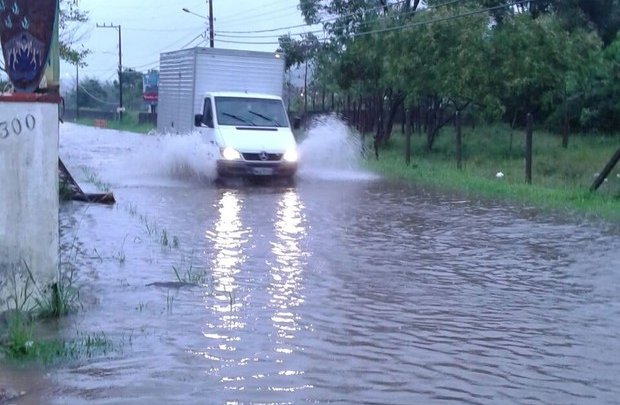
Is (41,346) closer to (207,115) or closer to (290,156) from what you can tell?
(290,156)

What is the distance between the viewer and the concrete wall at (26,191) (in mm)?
7965

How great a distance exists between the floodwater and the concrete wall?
2.07 ft

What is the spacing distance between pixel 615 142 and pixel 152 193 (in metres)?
18.7

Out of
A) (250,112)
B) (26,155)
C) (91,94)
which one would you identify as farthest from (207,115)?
(91,94)

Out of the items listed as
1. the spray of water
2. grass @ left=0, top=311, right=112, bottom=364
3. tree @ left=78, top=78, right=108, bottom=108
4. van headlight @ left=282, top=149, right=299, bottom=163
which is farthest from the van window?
tree @ left=78, top=78, right=108, bottom=108

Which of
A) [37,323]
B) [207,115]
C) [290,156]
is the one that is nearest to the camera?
[37,323]

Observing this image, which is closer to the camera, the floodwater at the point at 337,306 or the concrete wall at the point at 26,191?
the floodwater at the point at 337,306

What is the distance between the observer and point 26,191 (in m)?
8.03

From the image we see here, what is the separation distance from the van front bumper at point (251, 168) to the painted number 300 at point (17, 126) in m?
12.7

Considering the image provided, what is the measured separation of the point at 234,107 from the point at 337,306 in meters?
13.4

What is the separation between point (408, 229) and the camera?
1472 centimetres

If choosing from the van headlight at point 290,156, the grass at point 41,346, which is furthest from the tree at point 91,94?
the grass at point 41,346

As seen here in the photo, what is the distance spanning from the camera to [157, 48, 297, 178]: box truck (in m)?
20.9

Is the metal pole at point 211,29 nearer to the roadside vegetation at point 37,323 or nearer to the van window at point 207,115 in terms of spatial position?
the van window at point 207,115
